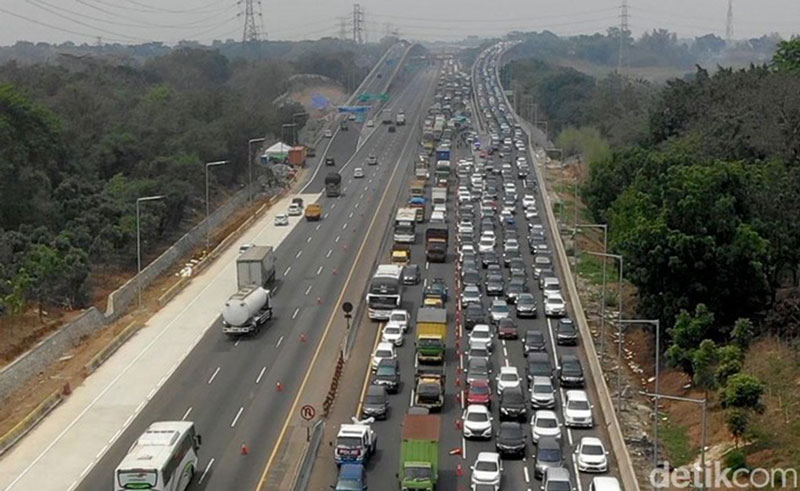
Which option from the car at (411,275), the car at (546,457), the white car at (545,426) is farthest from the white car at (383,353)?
the car at (411,275)

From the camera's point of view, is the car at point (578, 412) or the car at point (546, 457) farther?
the car at point (578, 412)

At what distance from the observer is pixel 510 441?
3869 centimetres

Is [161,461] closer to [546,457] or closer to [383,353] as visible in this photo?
[546,457]

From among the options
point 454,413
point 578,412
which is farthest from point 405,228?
point 578,412

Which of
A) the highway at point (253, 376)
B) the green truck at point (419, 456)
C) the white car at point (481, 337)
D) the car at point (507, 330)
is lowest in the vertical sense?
the highway at point (253, 376)

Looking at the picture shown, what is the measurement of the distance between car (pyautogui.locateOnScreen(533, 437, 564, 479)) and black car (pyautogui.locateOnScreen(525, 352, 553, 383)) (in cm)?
836

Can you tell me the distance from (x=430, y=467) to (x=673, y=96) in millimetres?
73196

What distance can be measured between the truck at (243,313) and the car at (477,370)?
38.0 ft

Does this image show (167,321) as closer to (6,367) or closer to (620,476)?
(6,367)

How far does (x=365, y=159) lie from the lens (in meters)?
125

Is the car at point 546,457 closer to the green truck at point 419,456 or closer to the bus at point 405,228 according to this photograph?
the green truck at point 419,456

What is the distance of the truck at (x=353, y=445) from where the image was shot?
37250mm

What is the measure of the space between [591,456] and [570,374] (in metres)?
9.41

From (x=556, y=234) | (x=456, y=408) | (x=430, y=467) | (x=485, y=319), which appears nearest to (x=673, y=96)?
(x=556, y=234)
